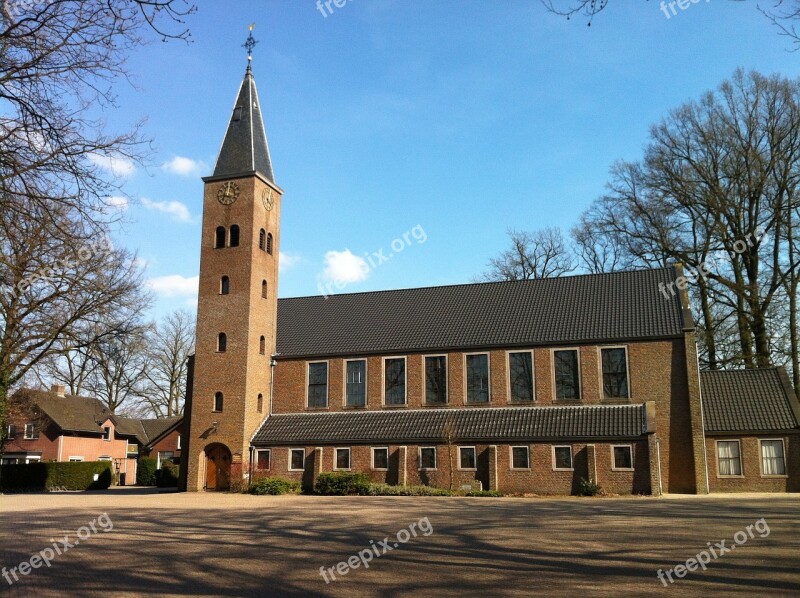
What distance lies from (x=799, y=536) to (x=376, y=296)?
1162 inches

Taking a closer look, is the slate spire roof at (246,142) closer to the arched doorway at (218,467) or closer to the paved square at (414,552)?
the arched doorway at (218,467)

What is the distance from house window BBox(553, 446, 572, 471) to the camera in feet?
102

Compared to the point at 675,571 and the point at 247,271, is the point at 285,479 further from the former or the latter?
the point at 675,571

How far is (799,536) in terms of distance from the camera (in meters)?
14.6

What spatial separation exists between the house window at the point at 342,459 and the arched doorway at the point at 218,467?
5.54m

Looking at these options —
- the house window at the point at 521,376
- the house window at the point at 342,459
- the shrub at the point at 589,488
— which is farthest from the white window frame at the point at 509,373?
the house window at the point at 342,459

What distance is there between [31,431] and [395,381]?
1348 inches

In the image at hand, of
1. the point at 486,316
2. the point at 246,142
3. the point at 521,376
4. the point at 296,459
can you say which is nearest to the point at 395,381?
the point at 486,316

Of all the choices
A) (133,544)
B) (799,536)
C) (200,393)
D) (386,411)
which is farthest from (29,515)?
(799,536)

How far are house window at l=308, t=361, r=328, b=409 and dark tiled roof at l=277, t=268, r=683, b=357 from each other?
0.79 meters

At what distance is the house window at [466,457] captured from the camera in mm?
32562

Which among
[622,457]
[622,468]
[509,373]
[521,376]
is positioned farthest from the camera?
[509,373]

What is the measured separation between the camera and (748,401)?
3250 cm

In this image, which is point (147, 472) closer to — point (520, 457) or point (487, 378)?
point (487, 378)
